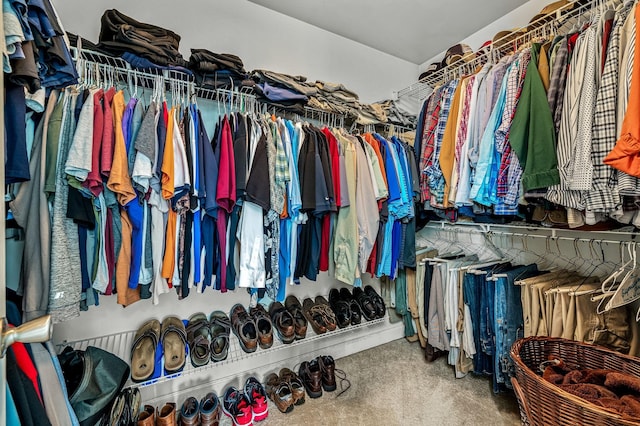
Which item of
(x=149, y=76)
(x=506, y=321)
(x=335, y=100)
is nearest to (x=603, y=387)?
(x=506, y=321)

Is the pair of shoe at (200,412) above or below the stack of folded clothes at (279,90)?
below

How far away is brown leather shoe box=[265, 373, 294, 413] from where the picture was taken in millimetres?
1572

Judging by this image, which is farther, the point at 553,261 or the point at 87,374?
the point at 553,261

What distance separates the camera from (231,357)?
165cm

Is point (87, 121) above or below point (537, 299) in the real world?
above

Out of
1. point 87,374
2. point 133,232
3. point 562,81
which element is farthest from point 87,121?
point 562,81

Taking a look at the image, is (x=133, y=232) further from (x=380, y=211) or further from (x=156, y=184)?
(x=380, y=211)

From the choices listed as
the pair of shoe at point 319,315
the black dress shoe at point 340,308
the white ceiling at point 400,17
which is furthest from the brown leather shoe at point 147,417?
the white ceiling at point 400,17

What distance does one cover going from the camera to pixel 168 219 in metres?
1.26

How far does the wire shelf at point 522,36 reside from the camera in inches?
53.9

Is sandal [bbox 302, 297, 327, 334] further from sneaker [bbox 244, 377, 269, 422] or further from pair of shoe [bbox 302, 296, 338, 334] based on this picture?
sneaker [bbox 244, 377, 269, 422]

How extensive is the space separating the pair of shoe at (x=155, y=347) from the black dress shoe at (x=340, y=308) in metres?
0.96

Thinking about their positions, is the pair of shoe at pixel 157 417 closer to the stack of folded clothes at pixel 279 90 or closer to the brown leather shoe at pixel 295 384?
the brown leather shoe at pixel 295 384

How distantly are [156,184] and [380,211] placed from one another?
120cm
